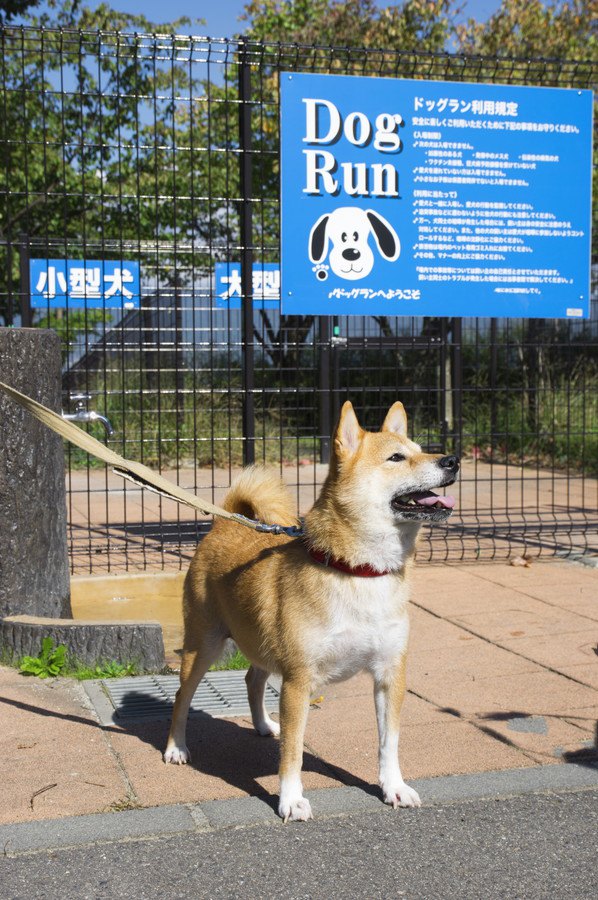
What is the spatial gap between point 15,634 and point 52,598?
1.13 ft

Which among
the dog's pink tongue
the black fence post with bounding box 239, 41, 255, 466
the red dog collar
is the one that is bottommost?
the red dog collar

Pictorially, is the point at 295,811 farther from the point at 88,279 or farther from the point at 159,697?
the point at 88,279

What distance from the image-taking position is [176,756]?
3.90 metres

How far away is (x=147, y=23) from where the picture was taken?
18.6 meters

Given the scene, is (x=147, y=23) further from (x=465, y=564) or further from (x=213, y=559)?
(x=213, y=559)

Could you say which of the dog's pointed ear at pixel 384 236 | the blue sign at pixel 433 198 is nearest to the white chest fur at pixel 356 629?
the blue sign at pixel 433 198

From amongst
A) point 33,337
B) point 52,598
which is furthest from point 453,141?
point 52,598

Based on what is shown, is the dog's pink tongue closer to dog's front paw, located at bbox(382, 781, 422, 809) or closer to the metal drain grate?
dog's front paw, located at bbox(382, 781, 422, 809)

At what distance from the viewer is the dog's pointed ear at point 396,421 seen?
3.73 m

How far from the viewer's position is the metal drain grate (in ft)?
14.7

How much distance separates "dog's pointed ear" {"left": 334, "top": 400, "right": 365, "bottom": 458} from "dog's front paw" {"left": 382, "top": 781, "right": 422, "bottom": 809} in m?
1.17

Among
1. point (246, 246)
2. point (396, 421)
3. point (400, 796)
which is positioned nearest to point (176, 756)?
point (400, 796)

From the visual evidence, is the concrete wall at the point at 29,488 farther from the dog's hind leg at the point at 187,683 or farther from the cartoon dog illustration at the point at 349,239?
the cartoon dog illustration at the point at 349,239

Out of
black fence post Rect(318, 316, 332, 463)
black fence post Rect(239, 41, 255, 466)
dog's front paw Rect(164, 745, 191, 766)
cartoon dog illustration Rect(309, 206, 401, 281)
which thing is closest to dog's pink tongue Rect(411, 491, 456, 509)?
dog's front paw Rect(164, 745, 191, 766)
